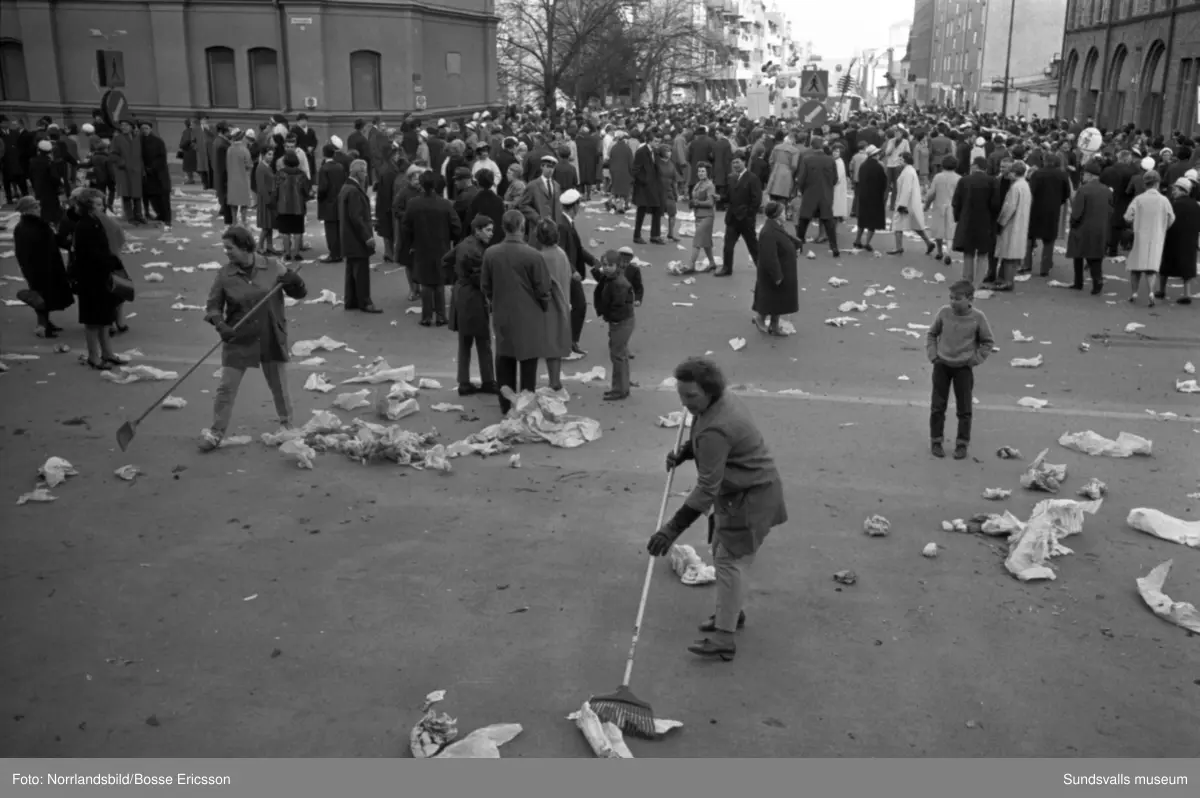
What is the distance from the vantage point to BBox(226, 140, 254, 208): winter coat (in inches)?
763

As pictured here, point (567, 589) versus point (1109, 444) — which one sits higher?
point (1109, 444)

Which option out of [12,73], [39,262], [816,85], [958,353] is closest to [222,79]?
[12,73]

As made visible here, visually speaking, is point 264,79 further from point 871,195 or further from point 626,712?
point 626,712

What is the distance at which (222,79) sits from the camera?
106 feet

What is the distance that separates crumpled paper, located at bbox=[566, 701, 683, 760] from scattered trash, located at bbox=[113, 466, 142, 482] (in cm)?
456

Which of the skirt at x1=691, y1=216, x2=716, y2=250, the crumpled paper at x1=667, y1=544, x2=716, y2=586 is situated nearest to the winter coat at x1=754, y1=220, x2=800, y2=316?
the skirt at x1=691, y1=216, x2=716, y2=250

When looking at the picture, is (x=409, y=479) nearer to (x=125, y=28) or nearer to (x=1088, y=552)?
(x=1088, y=552)

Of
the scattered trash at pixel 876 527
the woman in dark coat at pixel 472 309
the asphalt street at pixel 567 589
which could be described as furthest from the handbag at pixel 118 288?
the scattered trash at pixel 876 527

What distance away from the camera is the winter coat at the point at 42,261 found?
11.6 metres

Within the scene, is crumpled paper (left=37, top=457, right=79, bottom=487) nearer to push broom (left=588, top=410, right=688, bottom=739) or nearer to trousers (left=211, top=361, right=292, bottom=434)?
trousers (left=211, top=361, right=292, bottom=434)

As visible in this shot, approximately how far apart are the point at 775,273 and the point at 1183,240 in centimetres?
600

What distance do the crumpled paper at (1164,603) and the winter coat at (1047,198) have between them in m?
10.5

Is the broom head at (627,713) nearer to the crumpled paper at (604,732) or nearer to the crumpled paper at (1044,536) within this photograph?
the crumpled paper at (604,732)

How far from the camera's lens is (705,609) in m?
6.33
